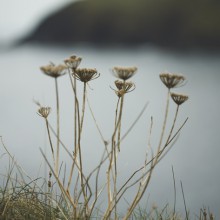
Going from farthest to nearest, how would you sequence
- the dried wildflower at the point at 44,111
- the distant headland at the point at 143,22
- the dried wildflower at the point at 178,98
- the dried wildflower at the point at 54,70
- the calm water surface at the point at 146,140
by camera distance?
the distant headland at the point at 143,22 → the calm water surface at the point at 146,140 → the dried wildflower at the point at 44,111 → the dried wildflower at the point at 178,98 → the dried wildflower at the point at 54,70

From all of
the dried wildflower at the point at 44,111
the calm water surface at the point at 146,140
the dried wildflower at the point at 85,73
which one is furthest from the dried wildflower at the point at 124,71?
the dried wildflower at the point at 44,111

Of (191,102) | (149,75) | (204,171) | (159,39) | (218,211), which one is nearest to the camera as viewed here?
(218,211)

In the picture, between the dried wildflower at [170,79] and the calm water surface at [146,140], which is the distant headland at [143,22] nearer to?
the calm water surface at [146,140]

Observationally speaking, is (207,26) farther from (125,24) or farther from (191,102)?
(191,102)

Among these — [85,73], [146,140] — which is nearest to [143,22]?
[146,140]

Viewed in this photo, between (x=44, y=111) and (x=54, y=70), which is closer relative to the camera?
(x=54, y=70)

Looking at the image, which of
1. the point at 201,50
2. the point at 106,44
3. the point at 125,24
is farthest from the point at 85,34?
the point at 201,50

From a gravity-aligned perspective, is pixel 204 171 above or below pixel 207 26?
below

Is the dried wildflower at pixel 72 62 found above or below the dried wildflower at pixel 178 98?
above

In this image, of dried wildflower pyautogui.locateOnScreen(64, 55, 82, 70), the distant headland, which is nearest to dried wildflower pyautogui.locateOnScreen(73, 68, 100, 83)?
dried wildflower pyautogui.locateOnScreen(64, 55, 82, 70)

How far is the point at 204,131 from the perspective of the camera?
1438 centimetres

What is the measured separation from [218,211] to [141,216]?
2596 mm

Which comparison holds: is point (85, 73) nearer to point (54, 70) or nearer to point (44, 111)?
point (54, 70)

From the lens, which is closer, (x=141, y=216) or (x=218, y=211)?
(x=141, y=216)
